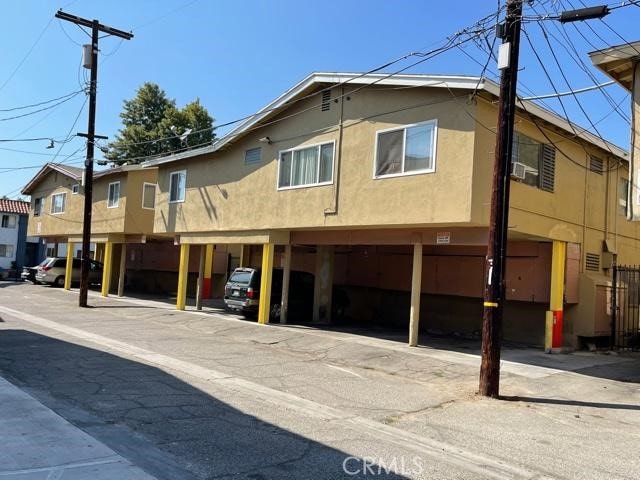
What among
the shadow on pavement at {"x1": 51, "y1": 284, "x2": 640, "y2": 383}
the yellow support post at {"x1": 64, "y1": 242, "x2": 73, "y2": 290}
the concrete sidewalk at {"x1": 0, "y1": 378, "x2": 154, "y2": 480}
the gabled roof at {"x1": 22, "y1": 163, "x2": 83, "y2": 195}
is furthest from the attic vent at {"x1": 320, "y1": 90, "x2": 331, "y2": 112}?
the yellow support post at {"x1": 64, "y1": 242, "x2": 73, "y2": 290}

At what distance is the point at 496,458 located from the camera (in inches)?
252

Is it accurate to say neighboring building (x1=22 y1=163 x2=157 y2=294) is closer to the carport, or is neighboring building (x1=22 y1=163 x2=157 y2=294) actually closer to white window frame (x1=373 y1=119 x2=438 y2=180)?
the carport

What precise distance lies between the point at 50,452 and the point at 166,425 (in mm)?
1556

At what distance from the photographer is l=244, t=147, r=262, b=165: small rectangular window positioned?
19297mm

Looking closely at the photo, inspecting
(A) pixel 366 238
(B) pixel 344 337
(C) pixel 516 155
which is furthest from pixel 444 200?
(B) pixel 344 337

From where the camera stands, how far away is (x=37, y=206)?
39.4 m

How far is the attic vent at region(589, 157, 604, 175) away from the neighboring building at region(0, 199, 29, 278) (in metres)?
43.9

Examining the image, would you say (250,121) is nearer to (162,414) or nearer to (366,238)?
(366,238)

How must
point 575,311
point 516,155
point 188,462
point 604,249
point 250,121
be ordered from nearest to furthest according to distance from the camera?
point 188,462
point 516,155
point 575,311
point 604,249
point 250,121

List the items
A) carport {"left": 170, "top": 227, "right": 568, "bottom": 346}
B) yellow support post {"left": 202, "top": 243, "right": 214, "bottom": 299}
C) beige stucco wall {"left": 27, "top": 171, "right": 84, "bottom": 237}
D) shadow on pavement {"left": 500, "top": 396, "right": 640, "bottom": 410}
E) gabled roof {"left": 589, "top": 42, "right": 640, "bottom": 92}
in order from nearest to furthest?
1. shadow on pavement {"left": 500, "top": 396, "right": 640, "bottom": 410}
2. gabled roof {"left": 589, "top": 42, "right": 640, "bottom": 92}
3. carport {"left": 170, "top": 227, "right": 568, "bottom": 346}
4. yellow support post {"left": 202, "top": 243, "right": 214, "bottom": 299}
5. beige stucco wall {"left": 27, "top": 171, "right": 84, "bottom": 237}

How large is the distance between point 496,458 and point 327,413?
8.01 feet

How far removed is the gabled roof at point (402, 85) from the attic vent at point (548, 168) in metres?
0.63

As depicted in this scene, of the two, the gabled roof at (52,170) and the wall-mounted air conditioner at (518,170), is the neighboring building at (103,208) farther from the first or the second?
the wall-mounted air conditioner at (518,170)

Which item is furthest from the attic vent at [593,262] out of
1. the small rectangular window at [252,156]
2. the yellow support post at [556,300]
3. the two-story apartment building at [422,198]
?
the small rectangular window at [252,156]
